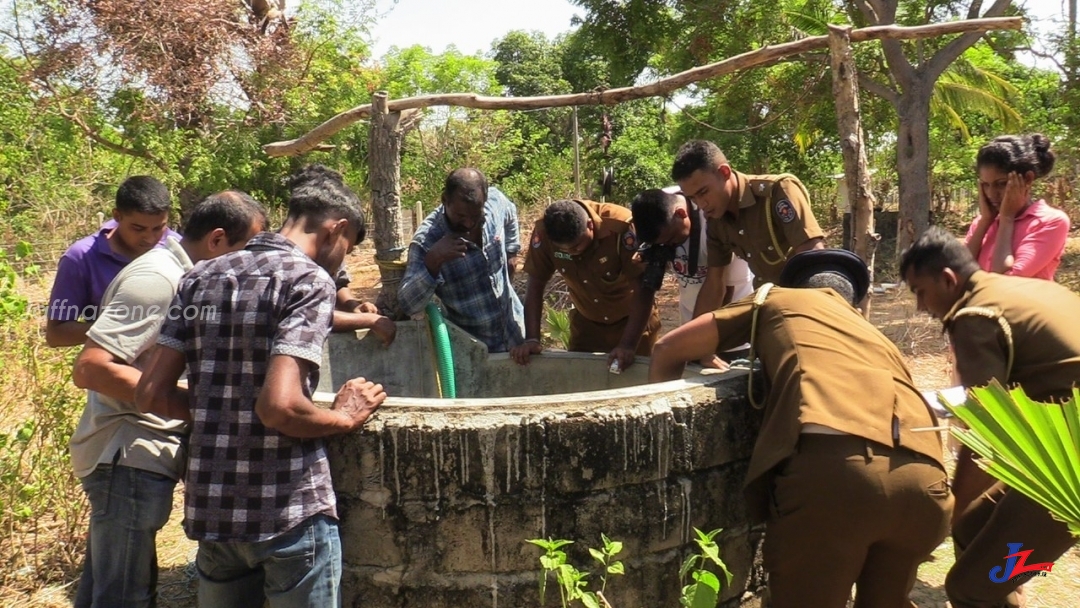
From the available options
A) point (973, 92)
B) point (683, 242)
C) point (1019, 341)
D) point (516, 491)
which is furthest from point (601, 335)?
point (973, 92)

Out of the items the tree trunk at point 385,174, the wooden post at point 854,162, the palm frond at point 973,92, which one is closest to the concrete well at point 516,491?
the tree trunk at point 385,174

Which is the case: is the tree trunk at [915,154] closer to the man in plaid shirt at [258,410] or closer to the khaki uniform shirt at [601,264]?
the khaki uniform shirt at [601,264]

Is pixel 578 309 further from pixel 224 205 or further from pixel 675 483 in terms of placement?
pixel 224 205

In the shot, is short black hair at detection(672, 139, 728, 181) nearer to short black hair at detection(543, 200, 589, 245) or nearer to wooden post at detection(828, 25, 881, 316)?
short black hair at detection(543, 200, 589, 245)

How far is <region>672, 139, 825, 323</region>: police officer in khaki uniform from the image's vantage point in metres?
3.64

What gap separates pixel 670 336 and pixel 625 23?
8.72 meters

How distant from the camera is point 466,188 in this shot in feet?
12.6

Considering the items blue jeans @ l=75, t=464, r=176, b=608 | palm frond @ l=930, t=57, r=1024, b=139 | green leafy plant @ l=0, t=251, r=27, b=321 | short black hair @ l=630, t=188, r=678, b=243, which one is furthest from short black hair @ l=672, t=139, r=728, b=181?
palm frond @ l=930, t=57, r=1024, b=139

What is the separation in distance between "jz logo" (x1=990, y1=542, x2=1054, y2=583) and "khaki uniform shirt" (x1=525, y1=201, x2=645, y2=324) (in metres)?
1.88

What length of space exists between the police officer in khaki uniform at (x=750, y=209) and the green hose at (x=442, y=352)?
120 centimetres

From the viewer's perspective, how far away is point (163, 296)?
255 cm

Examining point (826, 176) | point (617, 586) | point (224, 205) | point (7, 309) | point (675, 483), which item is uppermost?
point (826, 176)

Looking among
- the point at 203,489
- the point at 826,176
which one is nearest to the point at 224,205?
the point at 203,489

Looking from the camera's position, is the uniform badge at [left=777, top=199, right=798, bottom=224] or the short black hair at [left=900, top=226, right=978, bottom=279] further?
the uniform badge at [left=777, top=199, right=798, bottom=224]
